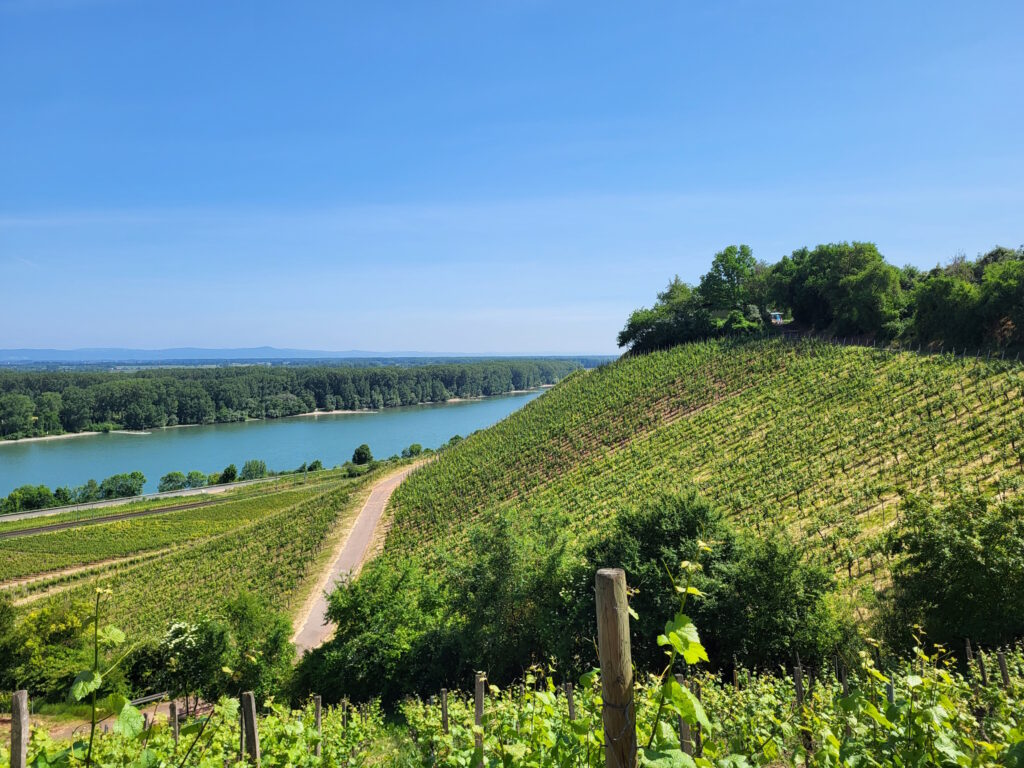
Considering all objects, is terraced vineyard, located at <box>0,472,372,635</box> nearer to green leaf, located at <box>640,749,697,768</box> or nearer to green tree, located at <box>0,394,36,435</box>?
green leaf, located at <box>640,749,697,768</box>

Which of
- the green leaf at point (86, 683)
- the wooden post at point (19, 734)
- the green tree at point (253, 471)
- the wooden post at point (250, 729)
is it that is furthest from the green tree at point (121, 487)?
the green leaf at point (86, 683)

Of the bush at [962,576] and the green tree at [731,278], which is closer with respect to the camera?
the bush at [962,576]

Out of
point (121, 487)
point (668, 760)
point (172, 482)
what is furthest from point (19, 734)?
point (172, 482)

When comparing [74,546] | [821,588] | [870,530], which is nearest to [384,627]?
[821,588]

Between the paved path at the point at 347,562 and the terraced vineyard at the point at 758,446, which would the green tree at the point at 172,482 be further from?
the terraced vineyard at the point at 758,446

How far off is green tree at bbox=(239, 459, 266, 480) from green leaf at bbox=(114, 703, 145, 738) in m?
81.6

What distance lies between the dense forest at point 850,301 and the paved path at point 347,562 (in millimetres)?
28177

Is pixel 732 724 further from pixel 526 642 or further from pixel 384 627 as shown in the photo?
pixel 384 627

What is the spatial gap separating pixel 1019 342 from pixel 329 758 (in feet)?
122

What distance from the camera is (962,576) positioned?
356 inches

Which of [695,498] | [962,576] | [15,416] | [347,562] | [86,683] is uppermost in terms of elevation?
[86,683]

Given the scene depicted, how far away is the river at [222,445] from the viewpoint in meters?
81.9

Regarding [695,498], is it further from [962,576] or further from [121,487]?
[121,487]

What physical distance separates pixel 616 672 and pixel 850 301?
44.2 meters
